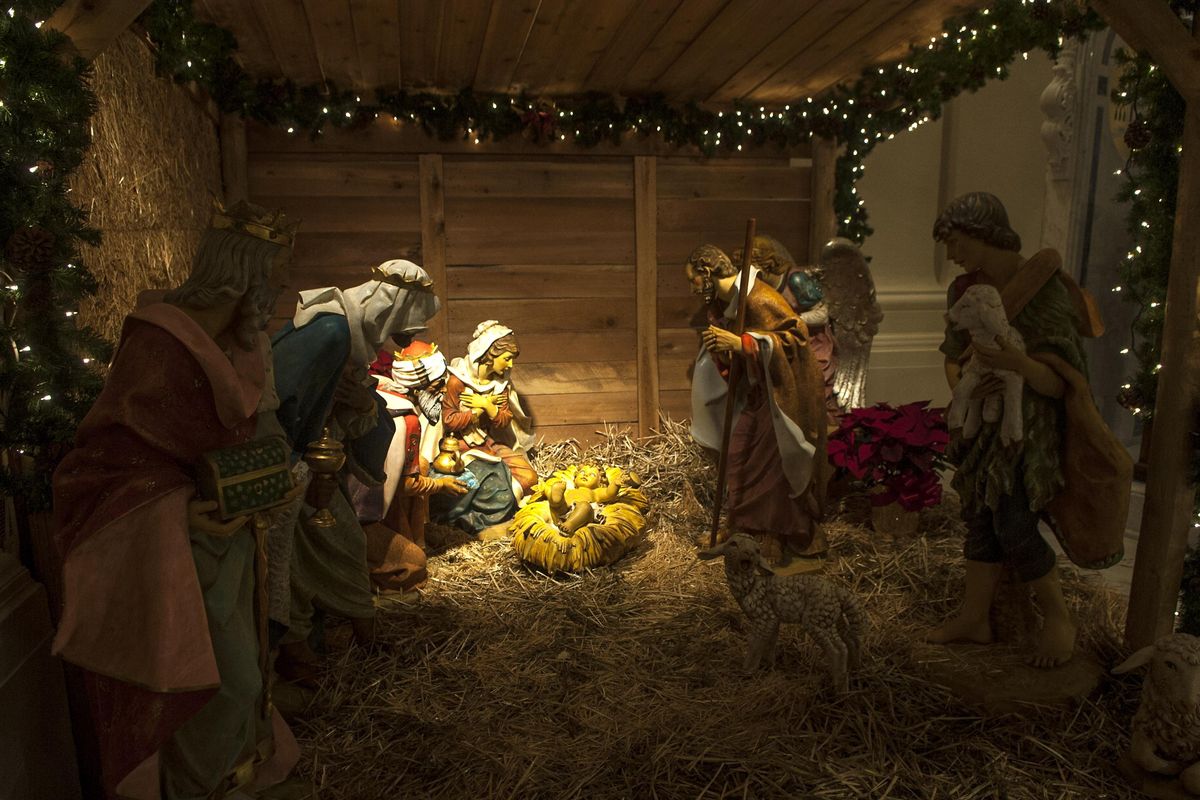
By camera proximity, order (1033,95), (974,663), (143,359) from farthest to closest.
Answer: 1. (1033,95)
2. (974,663)
3. (143,359)

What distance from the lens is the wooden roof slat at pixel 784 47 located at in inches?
148

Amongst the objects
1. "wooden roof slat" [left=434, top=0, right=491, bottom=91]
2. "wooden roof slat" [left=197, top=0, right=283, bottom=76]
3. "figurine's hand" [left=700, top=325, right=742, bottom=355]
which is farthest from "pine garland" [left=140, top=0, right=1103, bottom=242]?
"figurine's hand" [left=700, top=325, right=742, bottom=355]

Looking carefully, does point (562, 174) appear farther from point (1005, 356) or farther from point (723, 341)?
point (1005, 356)

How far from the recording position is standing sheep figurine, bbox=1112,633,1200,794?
90.4 inches

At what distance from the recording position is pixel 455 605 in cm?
372

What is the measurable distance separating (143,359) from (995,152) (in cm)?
639

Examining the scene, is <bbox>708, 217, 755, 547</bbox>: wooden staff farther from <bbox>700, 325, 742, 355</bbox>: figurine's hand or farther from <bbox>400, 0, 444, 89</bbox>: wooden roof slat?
<bbox>400, 0, 444, 89</bbox>: wooden roof slat

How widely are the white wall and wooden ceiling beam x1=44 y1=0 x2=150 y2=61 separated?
5.39 metres

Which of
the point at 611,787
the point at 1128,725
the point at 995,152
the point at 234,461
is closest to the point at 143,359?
the point at 234,461

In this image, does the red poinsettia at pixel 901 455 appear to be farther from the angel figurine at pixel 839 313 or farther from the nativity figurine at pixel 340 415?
the nativity figurine at pixel 340 415

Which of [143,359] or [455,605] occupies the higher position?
[143,359]

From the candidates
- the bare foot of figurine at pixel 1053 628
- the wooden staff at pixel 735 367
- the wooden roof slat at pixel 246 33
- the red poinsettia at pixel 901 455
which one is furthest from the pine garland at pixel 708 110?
the bare foot of figurine at pixel 1053 628

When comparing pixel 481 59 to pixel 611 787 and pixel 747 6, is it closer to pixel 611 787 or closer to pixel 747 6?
pixel 747 6

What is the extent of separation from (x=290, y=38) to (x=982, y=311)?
3.25 m
